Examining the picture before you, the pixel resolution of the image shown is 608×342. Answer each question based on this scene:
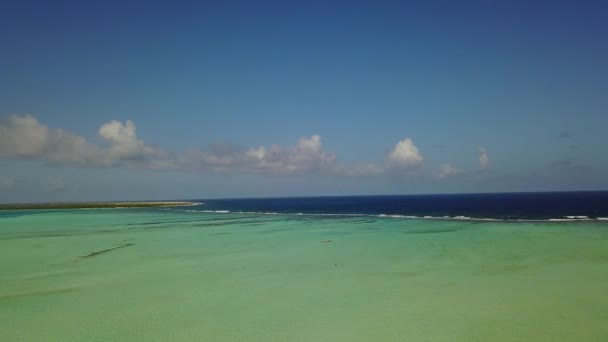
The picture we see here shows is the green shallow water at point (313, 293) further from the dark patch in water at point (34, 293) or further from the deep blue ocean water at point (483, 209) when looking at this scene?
the deep blue ocean water at point (483, 209)

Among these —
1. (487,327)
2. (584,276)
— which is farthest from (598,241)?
(487,327)

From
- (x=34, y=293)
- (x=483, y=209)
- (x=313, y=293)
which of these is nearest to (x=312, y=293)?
(x=313, y=293)

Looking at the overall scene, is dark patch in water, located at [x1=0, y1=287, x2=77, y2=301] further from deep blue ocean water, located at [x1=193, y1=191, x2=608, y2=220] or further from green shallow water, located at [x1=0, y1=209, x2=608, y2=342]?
deep blue ocean water, located at [x1=193, y1=191, x2=608, y2=220]

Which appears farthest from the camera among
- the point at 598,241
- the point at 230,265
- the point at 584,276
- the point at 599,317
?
the point at 598,241

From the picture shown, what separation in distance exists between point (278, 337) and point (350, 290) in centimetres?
410

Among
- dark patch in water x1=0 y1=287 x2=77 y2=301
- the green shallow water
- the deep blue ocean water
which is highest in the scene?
the deep blue ocean water

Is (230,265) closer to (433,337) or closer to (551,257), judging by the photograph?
(433,337)

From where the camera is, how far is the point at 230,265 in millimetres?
16766

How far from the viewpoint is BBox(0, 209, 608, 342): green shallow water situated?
8812 millimetres

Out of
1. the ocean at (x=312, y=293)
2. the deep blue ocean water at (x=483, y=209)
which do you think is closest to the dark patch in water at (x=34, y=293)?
the ocean at (x=312, y=293)

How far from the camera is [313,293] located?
11906mm

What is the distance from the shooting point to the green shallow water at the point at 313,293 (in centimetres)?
881

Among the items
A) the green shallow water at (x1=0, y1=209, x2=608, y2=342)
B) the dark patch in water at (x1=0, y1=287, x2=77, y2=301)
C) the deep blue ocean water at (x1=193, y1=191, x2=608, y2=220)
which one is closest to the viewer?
the green shallow water at (x1=0, y1=209, x2=608, y2=342)

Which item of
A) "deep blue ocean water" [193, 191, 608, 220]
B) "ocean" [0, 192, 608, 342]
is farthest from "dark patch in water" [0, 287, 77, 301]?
"deep blue ocean water" [193, 191, 608, 220]
